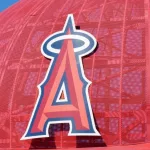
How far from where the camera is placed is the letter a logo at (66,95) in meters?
16.2

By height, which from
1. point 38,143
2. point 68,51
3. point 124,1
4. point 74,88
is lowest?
point 38,143

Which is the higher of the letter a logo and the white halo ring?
the white halo ring

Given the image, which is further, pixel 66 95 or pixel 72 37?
pixel 72 37

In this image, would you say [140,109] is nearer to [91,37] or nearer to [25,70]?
[91,37]

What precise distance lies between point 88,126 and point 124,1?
5.28 meters

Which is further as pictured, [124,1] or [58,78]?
[124,1]

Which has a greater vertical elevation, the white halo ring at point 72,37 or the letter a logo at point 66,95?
the white halo ring at point 72,37

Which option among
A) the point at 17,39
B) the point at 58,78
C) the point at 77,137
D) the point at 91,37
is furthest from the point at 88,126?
the point at 17,39

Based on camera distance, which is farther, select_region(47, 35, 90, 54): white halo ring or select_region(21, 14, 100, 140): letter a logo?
select_region(47, 35, 90, 54): white halo ring

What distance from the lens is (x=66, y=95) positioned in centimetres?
1658

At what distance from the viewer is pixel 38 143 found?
1697 centimetres

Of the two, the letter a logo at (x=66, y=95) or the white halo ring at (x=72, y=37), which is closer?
the letter a logo at (x=66, y=95)

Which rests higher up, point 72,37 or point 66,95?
point 72,37

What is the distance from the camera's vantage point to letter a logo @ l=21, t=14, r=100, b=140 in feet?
53.1
